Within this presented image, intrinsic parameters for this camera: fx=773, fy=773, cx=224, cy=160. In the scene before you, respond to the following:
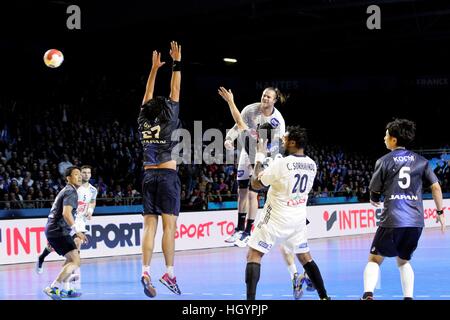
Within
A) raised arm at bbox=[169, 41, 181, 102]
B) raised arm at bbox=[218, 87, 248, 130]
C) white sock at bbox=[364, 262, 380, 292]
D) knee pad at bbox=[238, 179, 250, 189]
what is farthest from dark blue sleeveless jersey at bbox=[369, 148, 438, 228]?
knee pad at bbox=[238, 179, 250, 189]

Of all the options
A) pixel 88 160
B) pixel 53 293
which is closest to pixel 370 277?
pixel 53 293

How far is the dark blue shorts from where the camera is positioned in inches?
363

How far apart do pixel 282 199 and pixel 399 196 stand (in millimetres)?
1311

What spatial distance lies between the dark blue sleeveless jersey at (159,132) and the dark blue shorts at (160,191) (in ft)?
0.55

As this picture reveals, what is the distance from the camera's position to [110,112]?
31109 mm

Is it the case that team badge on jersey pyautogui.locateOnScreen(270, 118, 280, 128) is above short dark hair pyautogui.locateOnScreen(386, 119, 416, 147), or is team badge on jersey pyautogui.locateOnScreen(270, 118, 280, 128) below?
above

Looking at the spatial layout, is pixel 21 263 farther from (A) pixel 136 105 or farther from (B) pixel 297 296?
(A) pixel 136 105

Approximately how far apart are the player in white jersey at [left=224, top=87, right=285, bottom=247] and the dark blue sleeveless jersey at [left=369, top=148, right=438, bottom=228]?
8.22ft

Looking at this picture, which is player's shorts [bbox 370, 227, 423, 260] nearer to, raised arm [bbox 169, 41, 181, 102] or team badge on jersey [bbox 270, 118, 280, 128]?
raised arm [bbox 169, 41, 181, 102]

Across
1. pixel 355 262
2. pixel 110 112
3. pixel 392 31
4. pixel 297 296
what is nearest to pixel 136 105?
pixel 110 112

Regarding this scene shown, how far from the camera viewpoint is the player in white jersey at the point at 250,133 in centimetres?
1112

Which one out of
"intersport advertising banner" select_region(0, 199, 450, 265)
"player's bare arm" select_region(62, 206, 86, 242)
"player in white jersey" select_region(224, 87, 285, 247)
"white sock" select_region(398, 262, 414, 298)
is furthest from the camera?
"intersport advertising banner" select_region(0, 199, 450, 265)

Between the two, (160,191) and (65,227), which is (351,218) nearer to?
(65,227)

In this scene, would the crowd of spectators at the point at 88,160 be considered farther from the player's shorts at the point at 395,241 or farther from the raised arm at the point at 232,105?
the player's shorts at the point at 395,241
